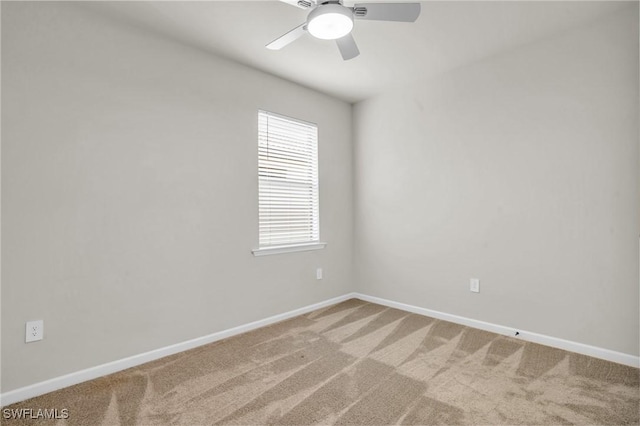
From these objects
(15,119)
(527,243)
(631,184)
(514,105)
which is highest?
(514,105)

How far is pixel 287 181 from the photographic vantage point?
11.4ft

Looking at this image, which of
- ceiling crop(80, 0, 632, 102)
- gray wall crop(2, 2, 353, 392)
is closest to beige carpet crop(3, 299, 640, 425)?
gray wall crop(2, 2, 353, 392)

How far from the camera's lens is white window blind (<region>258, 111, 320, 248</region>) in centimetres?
327

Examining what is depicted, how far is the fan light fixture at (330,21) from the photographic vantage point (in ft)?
5.66

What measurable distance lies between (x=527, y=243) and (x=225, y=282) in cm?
265

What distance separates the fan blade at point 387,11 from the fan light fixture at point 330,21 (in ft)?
0.27

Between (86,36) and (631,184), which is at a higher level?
(86,36)

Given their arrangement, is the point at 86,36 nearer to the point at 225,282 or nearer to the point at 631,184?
the point at 225,282

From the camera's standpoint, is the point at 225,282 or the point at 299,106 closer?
the point at 225,282

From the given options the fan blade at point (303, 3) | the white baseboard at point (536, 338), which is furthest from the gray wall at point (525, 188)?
the fan blade at point (303, 3)

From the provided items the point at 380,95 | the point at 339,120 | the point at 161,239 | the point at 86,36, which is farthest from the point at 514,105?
the point at 86,36

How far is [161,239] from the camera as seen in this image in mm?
2547

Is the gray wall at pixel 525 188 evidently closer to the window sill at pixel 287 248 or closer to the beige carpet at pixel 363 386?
the beige carpet at pixel 363 386

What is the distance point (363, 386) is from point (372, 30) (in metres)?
2.55
